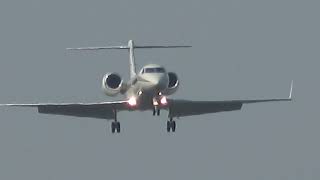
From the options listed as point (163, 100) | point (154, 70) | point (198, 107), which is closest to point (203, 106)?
point (198, 107)

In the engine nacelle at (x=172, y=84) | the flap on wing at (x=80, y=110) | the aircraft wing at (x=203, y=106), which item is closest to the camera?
the engine nacelle at (x=172, y=84)

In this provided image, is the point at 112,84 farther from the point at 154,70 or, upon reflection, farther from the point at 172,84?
the point at 154,70

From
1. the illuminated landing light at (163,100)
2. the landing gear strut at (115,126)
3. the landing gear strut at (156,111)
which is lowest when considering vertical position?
the landing gear strut at (115,126)

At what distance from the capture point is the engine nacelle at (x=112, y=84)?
47434 mm

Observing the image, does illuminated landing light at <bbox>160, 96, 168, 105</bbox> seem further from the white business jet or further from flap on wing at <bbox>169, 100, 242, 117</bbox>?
flap on wing at <bbox>169, 100, 242, 117</bbox>

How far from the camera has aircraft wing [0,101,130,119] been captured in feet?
159

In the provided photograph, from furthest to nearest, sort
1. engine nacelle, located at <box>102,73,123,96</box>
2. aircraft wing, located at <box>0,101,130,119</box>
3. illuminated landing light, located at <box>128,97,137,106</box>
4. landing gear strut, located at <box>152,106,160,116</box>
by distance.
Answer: aircraft wing, located at <box>0,101,130,119</box> < engine nacelle, located at <box>102,73,123,96</box> < illuminated landing light, located at <box>128,97,137,106</box> < landing gear strut, located at <box>152,106,160,116</box>

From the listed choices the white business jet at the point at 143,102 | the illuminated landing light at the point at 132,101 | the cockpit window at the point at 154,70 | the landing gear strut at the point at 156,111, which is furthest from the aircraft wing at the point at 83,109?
the cockpit window at the point at 154,70

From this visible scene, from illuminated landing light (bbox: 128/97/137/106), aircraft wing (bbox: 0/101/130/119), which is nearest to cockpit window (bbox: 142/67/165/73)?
illuminated landing light (bbox: 128/97/137/106)

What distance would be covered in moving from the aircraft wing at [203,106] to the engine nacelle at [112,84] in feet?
7.13

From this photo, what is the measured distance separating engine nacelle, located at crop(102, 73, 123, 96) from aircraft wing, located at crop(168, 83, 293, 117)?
2.17 meters

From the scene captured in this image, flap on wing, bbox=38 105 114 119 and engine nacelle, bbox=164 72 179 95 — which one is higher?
engine nacelle, bbox=164 72 179 95

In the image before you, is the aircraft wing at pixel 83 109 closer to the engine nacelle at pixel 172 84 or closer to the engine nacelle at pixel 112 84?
the engine nacelle at pixel 112 84

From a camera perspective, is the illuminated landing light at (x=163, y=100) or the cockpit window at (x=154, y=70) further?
the illuminated landing light at (x=163, y=100)
